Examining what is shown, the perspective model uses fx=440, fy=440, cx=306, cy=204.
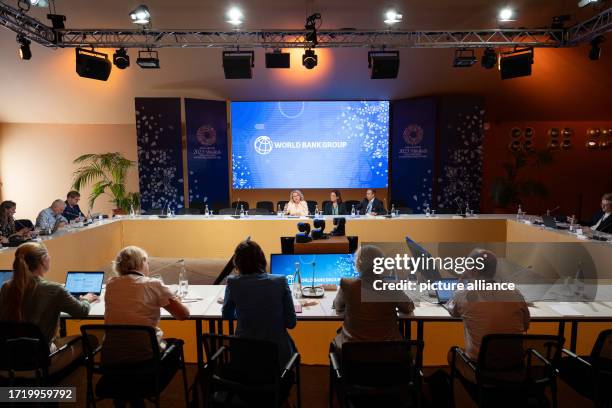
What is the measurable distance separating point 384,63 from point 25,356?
593 centimetres

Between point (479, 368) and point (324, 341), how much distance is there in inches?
56.6

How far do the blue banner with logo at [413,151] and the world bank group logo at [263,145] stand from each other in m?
2.54

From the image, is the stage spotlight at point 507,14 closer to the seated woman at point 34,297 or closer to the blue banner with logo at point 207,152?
the blue banner with logo at point 207,152

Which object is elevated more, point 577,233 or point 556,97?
point 556,97

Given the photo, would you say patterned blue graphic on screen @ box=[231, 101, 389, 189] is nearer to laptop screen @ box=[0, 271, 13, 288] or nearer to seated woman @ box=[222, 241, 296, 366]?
laptop screen @ box=[0, 271, 13, 288]

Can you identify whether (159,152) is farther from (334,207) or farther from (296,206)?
(334,207)

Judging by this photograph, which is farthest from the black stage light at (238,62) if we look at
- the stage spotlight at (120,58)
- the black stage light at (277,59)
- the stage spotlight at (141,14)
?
the stage spotlight at (120,58)

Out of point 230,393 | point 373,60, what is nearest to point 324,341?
point 230,393

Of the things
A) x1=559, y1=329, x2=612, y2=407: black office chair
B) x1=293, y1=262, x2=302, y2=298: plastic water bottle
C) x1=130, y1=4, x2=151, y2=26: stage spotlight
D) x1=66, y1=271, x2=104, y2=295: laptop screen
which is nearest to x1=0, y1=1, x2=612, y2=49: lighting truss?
x1=130, y1=4, x2=151, y2=26: stage spotlight

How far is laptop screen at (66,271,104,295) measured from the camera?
3.21m

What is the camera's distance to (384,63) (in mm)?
6727

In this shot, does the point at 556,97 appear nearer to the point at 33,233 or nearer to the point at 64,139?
the point at 33,233

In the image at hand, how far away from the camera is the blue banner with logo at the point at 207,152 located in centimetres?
863

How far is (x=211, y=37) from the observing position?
7.13 meters
